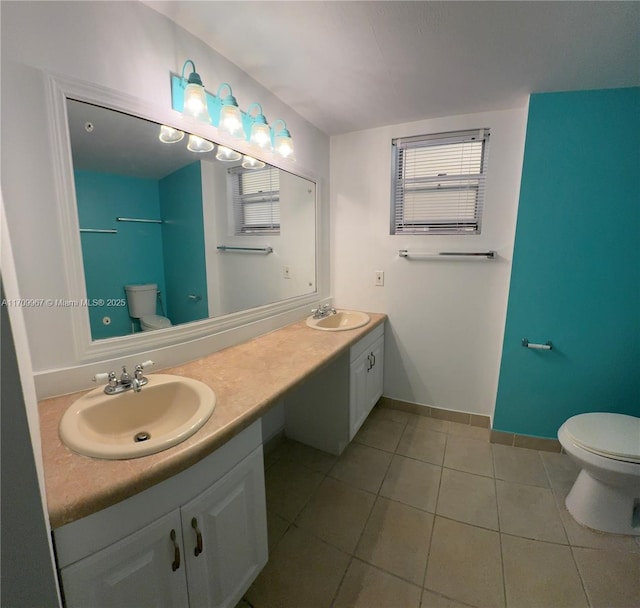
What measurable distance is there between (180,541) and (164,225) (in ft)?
3.76

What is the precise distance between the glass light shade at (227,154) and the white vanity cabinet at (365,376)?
1.26m

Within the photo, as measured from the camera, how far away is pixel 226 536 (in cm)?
92

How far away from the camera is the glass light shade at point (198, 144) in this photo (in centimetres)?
136

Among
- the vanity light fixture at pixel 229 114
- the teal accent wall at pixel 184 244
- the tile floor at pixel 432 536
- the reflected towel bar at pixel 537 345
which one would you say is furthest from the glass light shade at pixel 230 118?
the reflected towel bar at pixel 537 345

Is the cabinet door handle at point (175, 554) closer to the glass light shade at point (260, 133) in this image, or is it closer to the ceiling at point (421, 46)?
the glass light shade at point (260, 133)

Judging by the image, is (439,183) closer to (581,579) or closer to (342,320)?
(342,320)

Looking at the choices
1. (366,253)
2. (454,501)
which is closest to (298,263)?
(366,253)

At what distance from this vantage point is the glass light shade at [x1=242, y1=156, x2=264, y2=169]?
1653 millimetres

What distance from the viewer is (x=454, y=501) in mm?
1599

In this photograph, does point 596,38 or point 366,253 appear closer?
point 596,38

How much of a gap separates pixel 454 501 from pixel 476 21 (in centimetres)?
221

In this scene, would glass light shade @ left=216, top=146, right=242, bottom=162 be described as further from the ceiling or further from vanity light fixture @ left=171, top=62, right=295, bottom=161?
the ceiling

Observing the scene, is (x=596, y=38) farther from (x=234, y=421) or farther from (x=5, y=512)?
(x=5, y=512)

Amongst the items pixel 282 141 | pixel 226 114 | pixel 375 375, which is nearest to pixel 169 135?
pixel 226 114
